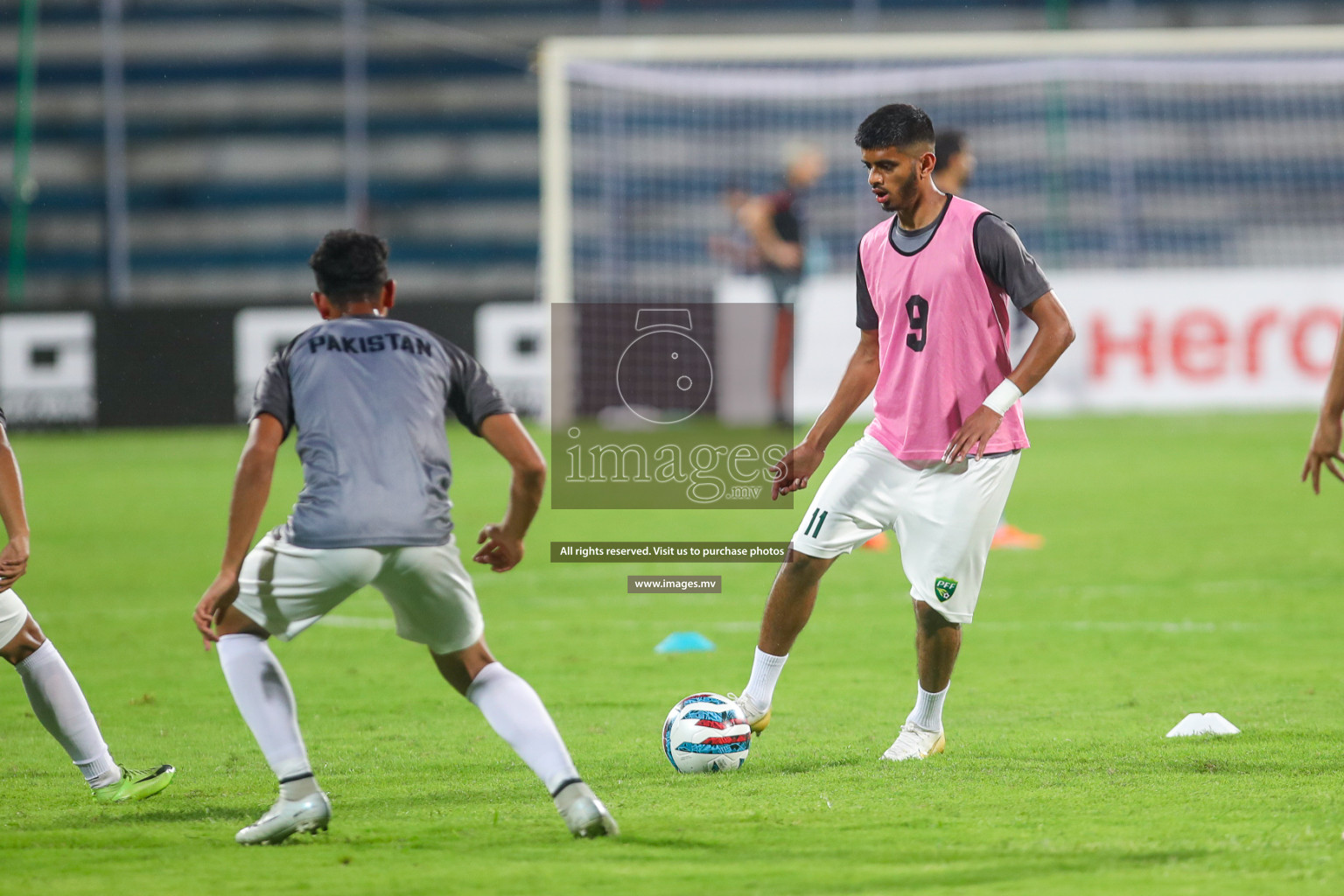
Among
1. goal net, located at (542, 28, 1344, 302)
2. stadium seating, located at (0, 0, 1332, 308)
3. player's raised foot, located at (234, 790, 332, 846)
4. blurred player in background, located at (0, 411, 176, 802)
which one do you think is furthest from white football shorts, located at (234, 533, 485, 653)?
stadium seating, located at (0, 0, 1332, 308)

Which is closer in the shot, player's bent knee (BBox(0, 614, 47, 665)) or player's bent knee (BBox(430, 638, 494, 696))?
player's bent knee (BBox(430, 638, 494, 696))

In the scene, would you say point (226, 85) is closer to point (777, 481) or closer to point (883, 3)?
point (883, 3)

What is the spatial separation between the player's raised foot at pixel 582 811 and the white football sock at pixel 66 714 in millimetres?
1505

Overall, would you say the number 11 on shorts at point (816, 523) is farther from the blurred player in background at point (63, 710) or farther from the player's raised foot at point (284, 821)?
the blurred player in background at point (63, 710)

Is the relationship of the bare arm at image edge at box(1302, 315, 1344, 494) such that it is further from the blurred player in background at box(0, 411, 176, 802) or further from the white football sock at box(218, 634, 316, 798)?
the blurred player in background at box(0, 411, 176, 802)

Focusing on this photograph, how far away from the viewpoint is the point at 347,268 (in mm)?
4473

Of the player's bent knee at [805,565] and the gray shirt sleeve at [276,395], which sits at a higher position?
the gray shirt sleeve at [276,395]

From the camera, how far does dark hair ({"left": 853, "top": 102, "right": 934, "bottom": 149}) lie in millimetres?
5371

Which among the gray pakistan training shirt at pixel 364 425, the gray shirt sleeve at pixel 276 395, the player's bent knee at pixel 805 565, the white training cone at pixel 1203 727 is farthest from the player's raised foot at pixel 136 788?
the white training cone at pixel 1203 727

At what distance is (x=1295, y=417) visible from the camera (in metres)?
18.4

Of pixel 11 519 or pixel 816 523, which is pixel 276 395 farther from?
pixel 816 523

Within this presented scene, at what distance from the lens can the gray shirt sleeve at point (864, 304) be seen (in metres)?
5.67

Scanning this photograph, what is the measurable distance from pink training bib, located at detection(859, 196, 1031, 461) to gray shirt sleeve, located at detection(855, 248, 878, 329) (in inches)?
5.0

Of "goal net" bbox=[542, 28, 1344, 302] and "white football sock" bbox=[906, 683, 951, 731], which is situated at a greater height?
"goal net" bbox=[542, 28, 1344, 302]
